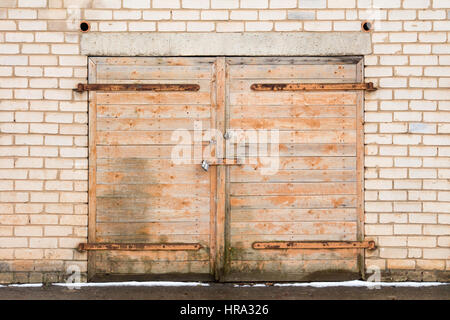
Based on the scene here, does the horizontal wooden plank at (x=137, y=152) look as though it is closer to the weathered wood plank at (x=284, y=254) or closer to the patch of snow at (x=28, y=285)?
the weathered wood plank at (x=284, y=254)

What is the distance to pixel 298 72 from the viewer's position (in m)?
4.43

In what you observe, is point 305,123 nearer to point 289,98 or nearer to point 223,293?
point 289,98

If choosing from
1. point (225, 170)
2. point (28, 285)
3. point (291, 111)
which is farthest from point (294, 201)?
point (28, 285)

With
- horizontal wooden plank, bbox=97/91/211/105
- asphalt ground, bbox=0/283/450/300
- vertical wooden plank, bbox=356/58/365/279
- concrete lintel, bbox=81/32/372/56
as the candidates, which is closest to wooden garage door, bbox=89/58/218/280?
horizontal wooden plank, bbox=97/91/211/105

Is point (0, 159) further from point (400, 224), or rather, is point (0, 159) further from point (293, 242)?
point (400, 224)

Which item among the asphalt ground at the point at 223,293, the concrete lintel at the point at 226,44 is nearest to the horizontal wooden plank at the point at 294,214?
the asphalt ground at the point at 223,293

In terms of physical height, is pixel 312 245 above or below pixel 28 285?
above

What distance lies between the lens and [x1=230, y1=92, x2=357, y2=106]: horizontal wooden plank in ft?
14.5

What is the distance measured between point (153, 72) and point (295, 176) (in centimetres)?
187

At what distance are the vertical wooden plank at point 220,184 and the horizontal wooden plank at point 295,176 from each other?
0.14 metres

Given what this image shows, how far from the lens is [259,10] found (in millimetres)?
4367

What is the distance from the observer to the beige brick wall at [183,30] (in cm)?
437

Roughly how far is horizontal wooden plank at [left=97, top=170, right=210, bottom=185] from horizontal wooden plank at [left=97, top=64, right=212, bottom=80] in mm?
1005

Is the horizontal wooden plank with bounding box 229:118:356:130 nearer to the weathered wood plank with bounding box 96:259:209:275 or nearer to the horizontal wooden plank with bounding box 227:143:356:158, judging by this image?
the horizontal wooden plank with bounding box 227:143:356:158
